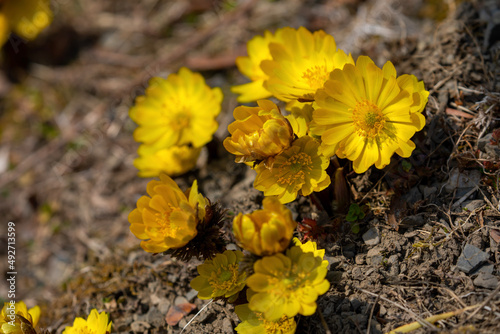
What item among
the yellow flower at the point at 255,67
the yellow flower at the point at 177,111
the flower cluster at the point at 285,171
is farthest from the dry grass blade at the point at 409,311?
the yellow flower at the point at 177,111

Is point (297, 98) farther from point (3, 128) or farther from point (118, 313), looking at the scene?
point (3, 128)

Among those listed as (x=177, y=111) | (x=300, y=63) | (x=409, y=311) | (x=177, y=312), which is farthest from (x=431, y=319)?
(x=177, y=111)

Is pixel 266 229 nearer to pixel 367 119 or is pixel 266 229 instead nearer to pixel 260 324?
pixel 260 324

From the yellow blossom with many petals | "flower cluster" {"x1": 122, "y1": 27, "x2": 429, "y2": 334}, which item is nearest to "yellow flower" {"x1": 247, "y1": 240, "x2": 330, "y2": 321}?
"flower cluster" {"x1": 122, "y1": 27, "x2": 429, "y2": 334}

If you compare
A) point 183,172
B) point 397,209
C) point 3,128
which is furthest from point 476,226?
point 3,128

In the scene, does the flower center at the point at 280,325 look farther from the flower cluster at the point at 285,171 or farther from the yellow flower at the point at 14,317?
the yellow flower at the point at 14,317

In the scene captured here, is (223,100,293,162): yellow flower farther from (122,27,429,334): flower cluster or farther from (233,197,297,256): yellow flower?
(233,197,297,256): yellow flower
